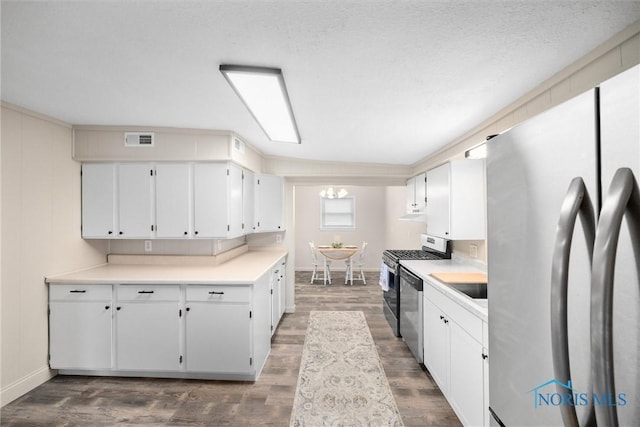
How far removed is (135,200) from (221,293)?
4.95 feet

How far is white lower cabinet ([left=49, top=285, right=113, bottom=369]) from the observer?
2.52 meters

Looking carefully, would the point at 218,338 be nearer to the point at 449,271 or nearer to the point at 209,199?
the point at 209,199

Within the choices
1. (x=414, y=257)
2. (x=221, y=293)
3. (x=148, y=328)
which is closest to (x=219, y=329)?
(x=221, y=293)

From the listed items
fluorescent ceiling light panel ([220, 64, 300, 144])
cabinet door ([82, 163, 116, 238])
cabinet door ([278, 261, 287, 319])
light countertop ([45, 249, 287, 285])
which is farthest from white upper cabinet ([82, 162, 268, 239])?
cabinet door ([278, 261, 287, 319])

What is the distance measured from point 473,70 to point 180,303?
290 centimetres

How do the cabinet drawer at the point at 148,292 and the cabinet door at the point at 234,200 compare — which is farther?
the cabinet door at the point at 234,200

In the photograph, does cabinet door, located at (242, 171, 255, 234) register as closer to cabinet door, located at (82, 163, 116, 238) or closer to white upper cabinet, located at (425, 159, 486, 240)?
cabinet door, located at (82, 163, 116, 238)

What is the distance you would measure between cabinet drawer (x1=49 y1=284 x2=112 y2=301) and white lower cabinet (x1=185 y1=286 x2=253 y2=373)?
0.79 m

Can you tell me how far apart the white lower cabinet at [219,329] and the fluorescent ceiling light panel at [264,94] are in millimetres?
1571

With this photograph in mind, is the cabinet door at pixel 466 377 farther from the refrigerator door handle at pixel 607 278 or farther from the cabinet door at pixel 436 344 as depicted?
the refrigerator door handle at pixel 607 278

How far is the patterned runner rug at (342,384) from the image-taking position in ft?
6.72

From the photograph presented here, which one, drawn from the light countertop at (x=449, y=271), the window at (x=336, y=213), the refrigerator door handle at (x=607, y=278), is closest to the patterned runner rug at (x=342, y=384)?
the light countertop at (x=449, y=271)

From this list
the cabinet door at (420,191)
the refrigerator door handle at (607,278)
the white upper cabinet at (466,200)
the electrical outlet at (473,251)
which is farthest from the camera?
the cabinet door at (420,191)

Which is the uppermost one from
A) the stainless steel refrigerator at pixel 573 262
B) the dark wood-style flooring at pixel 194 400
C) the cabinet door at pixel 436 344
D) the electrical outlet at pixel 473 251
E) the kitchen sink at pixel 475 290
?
the stainless steel refrigerator at pixel 573 262
